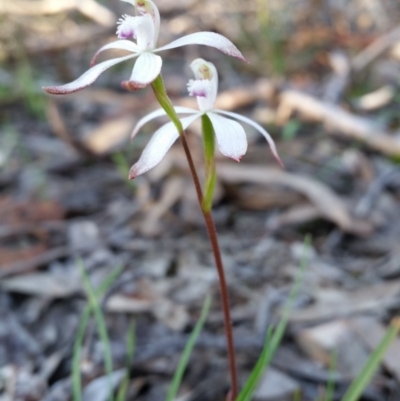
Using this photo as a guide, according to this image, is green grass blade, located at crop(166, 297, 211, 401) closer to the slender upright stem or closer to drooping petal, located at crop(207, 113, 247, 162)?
the slender upright stem

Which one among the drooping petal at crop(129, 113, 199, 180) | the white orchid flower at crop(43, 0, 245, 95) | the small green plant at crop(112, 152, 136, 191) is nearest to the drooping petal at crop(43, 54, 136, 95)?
the white orchid flower at crop(43, 0, 245, 95)

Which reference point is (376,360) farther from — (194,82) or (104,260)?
(104,260)

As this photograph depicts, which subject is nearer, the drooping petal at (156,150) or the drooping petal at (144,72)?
the drooping petal at (144,72)

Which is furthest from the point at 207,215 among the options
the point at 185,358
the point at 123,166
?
the point at 123,166

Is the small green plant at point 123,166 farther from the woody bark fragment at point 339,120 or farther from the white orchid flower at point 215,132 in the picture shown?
the white orchid flower at point 215,132

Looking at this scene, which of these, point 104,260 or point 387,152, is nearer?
point 104,260

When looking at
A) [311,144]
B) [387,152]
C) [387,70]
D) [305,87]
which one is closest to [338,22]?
[387,70]

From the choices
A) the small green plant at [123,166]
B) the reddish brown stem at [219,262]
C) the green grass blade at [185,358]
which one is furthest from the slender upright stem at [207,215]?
the small green plant at [123,166]
